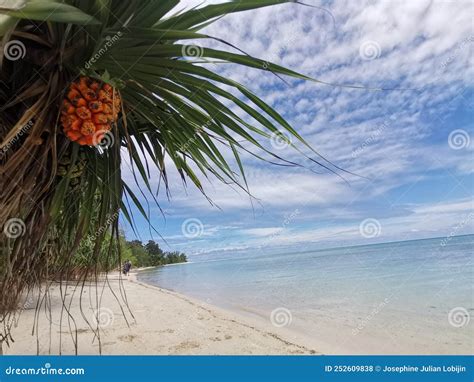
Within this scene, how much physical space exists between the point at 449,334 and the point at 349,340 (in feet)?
8.52

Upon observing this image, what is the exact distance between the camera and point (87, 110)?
1.32 metres

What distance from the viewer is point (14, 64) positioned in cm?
143
